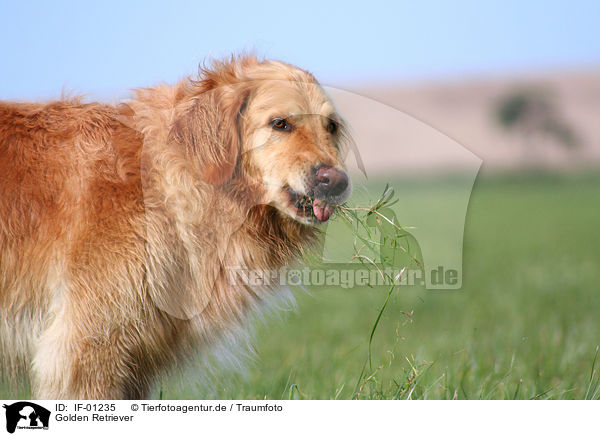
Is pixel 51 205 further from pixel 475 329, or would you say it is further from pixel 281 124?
pixel 475 329

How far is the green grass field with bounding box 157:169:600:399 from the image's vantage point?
11.2ft

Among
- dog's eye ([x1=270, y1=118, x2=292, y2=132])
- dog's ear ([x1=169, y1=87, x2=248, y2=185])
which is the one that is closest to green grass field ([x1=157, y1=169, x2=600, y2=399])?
dog's ear ([x1=169, y1=87, x2=248, y2=185])

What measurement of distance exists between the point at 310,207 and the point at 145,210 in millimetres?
749

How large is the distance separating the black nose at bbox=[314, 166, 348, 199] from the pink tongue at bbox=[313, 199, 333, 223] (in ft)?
0.17

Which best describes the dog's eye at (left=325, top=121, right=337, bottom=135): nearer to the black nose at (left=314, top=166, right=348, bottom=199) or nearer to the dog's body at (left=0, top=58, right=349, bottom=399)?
the dog's body at (left=0, top=58, right=349, bottom=399)

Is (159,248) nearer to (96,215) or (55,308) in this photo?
(96,215)

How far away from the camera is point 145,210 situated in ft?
8.81

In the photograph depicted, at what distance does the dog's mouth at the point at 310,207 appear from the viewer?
107 inches

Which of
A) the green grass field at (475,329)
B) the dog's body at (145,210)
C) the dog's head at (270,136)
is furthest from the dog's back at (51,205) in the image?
the green grass field at (475,329)

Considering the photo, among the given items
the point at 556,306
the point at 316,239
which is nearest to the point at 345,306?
the point at 556,306

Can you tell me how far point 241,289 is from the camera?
298cm
